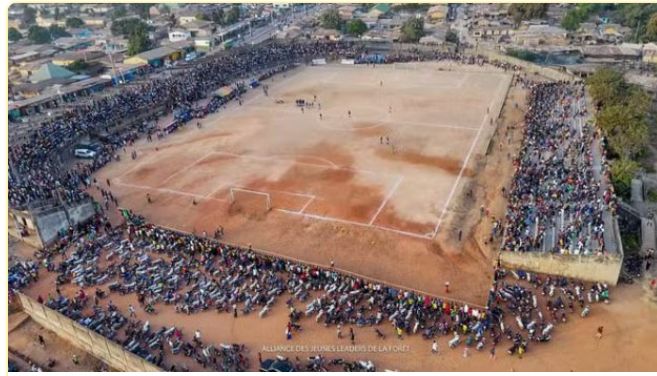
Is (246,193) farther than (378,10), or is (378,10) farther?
(378,10)

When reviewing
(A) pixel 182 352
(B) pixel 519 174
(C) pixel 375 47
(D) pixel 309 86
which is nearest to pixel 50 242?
(A) pixel 182 352

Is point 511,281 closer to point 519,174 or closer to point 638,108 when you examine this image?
point 519,174

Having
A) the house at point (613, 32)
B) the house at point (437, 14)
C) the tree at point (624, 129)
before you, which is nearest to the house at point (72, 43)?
the house at point (437, 14)

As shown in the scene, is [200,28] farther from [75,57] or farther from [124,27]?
[75,57]

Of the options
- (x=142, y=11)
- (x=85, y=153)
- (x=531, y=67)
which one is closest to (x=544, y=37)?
(x=531, y=67)

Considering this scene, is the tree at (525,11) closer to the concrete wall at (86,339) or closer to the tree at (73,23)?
the concrete wall at (86,339)

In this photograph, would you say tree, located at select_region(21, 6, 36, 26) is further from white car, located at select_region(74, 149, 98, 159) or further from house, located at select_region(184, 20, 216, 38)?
white car, located at select_region(74, 149, 98, 159)
